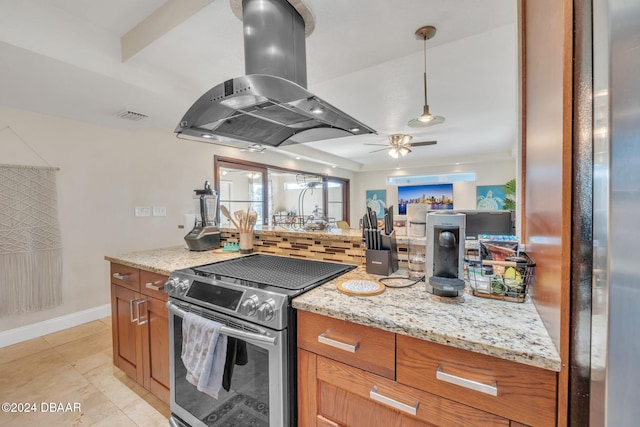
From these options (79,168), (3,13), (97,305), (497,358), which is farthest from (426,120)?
(97,305)

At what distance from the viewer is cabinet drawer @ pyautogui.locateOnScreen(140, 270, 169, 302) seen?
1512mm

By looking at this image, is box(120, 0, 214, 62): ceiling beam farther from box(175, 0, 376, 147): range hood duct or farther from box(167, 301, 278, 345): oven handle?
box(167, 301, 278, 345): oven handle

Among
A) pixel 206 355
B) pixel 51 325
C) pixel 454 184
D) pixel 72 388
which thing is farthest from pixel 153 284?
pixel 454 184

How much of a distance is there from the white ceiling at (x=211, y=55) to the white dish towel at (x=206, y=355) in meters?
1.55

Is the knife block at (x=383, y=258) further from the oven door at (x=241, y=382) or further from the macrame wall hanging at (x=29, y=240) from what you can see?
the macrame wall hanging at (x=29, y=240)

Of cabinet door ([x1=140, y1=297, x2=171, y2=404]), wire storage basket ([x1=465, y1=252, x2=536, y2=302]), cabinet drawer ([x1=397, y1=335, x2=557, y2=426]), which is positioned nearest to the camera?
cabinet drawer ([x1=397, y1=335, x2=557, y2=426])

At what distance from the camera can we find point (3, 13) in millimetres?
1538

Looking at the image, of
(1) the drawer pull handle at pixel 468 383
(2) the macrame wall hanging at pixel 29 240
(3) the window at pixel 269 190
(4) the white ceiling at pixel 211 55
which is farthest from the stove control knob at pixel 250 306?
(2) the macrame wall hanging at pixel 29 240

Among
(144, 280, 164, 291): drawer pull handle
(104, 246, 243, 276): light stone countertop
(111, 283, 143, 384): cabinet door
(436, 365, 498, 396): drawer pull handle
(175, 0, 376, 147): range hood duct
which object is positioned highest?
(175, 0, 376, 147): range hood duct

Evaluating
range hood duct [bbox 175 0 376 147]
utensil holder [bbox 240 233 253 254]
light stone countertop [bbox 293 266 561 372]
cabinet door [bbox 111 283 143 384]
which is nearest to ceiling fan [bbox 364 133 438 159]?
range hood duct [bbox 175 0 376 147]

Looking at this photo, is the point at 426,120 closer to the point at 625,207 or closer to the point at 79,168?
the point at 625,207

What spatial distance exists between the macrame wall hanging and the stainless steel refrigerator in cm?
→ 388

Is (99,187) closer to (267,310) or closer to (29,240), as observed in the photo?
(29,240)

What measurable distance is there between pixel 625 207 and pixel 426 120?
2572 mm
